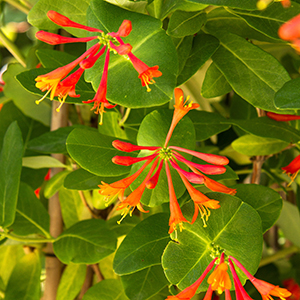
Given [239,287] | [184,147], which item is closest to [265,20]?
[184,147]

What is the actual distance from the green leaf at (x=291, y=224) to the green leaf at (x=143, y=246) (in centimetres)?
33

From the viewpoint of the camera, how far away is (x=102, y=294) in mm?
552

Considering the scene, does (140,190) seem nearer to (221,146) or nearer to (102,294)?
(102,294)

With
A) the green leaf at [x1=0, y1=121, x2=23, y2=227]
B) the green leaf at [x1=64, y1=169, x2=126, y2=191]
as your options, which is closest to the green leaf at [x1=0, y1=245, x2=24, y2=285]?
the green leaf at [x1=0, y1=121, x2=23, y2=227]

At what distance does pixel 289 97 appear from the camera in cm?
34

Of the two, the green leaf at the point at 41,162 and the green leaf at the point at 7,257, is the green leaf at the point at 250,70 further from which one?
the green leaf at the point at 7,257

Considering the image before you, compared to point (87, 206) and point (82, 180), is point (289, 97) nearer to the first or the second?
point (82, 180)

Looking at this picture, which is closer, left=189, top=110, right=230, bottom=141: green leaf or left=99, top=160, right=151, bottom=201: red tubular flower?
left=99, top=160, right=151, bottom=201: red tubular flower

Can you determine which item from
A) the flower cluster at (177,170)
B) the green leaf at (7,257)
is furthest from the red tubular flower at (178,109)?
the green leaf at (7,257)

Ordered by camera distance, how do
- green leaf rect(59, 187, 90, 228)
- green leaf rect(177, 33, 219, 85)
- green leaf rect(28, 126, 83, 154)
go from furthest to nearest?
1. green leaf rect(59, 187, 90, 228)
2. green leaf rect(28, 126, 83, 154)
3. green leaf rect(177, 33, 219, 85)

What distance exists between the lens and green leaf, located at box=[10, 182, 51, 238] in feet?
1.91

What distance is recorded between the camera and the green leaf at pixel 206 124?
1.66 ft

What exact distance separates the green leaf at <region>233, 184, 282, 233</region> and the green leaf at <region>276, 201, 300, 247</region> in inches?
10.4

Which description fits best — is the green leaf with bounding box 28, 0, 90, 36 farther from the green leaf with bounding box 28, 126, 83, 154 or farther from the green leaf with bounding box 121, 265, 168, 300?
the green leaf with bounding box 121, 265, 168, 300
